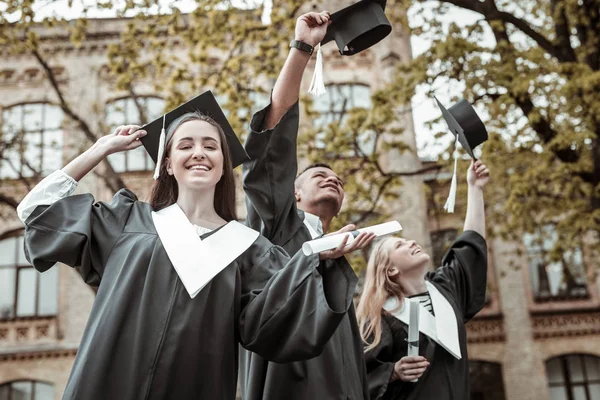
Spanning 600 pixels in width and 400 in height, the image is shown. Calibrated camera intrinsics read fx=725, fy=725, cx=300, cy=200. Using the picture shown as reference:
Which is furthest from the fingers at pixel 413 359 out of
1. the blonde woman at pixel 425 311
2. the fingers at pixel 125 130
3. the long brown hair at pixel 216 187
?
the fingers at pixel 125 130

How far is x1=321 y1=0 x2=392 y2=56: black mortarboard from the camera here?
3602 mm

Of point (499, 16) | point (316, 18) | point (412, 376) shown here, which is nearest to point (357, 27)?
point (316, 18)

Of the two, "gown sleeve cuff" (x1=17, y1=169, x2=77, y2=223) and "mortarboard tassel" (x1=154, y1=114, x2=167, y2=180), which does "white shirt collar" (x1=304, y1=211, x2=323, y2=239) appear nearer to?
"mortarboard tassel" (x1=154, y1=114, x2=167, y2=180)

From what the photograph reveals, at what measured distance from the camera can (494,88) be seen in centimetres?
1023

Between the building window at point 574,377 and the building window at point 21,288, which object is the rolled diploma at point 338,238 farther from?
the building window at point 574,377

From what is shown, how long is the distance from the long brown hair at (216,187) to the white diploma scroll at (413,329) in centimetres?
185

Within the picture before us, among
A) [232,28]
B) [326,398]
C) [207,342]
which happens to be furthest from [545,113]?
[207,342]

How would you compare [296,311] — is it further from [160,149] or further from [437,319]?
[437,319]

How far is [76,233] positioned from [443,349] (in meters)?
2.69

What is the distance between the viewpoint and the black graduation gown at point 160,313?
2.57 meters

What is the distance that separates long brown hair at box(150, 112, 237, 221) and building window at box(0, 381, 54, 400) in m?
16.3

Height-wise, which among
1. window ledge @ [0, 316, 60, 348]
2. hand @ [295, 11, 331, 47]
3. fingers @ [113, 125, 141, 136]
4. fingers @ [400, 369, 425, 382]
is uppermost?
window ledge @ [0, 316, 60, 348]

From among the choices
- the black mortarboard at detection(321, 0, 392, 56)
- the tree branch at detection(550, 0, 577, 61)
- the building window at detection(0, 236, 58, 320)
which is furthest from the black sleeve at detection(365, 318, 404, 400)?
the building window at detection(0, 236, 58, 320)

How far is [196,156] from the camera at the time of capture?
3084 mm
